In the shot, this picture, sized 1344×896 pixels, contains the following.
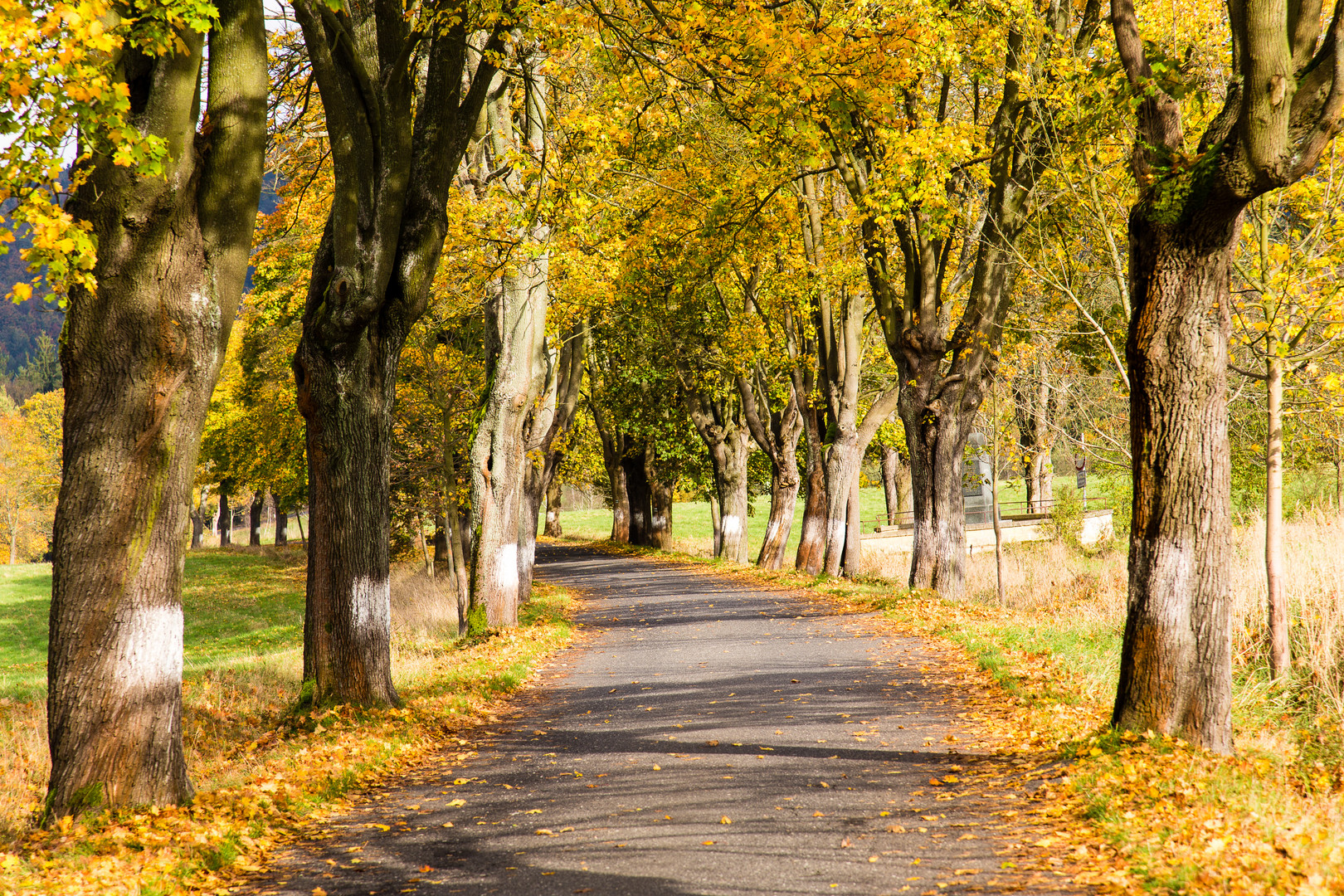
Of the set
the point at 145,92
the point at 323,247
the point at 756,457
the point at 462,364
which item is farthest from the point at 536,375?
the point at 756,457

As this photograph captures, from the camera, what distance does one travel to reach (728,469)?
3020cm

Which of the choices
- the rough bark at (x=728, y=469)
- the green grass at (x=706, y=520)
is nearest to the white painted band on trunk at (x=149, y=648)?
the rough bark at (x=728, y=469)

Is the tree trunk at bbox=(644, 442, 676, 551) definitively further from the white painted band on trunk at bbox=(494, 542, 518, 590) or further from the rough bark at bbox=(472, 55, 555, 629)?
the rough bark at bbox=(472, 55, 555, 629)

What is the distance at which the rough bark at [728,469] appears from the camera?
29797 millimetres

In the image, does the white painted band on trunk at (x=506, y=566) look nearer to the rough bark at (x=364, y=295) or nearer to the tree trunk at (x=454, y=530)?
the tree trunk at (x=454, y=530)

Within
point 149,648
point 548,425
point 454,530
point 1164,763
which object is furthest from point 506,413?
point 1164,763

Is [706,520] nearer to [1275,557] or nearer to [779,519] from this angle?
[779,519]

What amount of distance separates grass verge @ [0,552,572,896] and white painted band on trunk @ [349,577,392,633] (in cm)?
82

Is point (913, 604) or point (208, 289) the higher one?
point (208, 289)

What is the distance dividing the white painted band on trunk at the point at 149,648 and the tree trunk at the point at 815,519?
19.1 m

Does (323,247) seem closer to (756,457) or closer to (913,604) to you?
(913,604)

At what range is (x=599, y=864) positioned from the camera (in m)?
5.42

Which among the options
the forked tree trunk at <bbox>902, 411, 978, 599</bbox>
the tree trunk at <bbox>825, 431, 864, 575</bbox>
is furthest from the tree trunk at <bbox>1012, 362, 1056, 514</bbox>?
the tree trunk at <bbox>825, 431, 864, 575</bbox>

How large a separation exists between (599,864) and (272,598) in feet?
99.8
